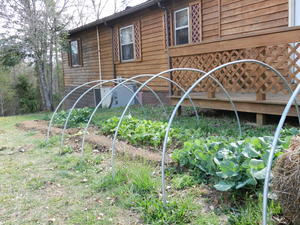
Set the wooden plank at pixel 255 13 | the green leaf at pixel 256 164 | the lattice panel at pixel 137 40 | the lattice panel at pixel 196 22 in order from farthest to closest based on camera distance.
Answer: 1. the lattice panel at pixel 137 40
2. the lattice panel at pixel 196 22
3. the wooden plank at pixel 255 13
4. the green leaf at pixel 256 164

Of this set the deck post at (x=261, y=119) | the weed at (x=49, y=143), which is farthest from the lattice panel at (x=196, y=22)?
the weed at (x=49, y=143)

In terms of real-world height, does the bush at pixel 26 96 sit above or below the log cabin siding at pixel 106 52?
below

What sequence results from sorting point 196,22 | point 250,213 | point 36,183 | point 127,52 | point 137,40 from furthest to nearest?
point 127,52 < point 137,40 < point 196,22 < point 36,183 < point 250,213

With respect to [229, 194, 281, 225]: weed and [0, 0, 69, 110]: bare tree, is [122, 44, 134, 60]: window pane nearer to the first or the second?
[0, 0, 69, 110]: bare tree

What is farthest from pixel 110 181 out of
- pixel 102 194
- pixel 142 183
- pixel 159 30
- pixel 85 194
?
pixel 159 30

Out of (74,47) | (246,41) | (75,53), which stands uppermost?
(74,47)

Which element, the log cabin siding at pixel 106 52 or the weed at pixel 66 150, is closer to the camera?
the weed at pixel 66 150

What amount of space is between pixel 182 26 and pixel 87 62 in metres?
7.41

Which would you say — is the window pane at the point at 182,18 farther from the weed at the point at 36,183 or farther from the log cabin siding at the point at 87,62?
the weed at the point at 36,183

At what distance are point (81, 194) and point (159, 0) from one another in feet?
25.1

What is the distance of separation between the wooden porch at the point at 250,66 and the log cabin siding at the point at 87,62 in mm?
8016

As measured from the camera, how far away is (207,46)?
6.38 m

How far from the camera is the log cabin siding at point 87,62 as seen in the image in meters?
14.5

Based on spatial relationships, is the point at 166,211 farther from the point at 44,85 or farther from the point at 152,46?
the point at 44,85
